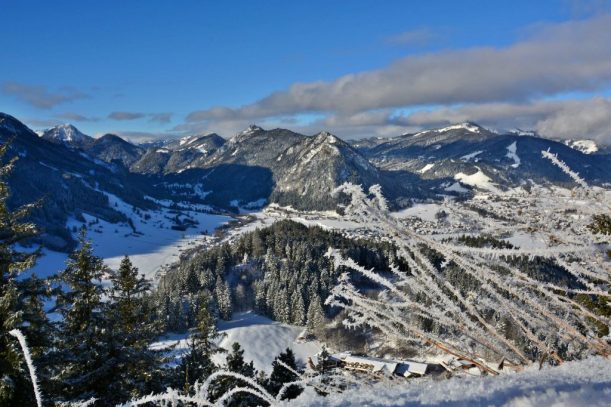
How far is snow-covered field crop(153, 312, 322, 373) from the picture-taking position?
67.3m

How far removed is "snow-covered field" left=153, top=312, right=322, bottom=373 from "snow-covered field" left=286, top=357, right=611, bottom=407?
64.9 meters

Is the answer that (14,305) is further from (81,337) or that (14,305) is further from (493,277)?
(493,277)

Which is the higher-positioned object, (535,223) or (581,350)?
(535,223)

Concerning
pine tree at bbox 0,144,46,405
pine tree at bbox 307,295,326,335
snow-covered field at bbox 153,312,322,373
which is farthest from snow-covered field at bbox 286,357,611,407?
pine tree at bbox 307,295,326,335

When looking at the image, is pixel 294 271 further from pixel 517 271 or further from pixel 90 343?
pixel 517 271

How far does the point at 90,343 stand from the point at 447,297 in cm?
1189

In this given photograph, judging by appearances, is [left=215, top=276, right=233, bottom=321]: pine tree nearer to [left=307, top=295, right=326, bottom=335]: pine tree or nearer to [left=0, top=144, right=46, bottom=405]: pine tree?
[left=307, top=295, right=326, bottom=335]: pine tree

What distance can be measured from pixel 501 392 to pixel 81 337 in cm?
1195

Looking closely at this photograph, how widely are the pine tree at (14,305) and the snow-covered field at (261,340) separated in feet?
186

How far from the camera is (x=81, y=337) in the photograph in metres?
11.4

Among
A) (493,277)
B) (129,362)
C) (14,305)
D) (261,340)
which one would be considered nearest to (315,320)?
(261,340)

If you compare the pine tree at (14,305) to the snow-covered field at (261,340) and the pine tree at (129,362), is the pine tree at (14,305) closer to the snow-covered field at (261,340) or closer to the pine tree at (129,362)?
the pine tree at (129,362)

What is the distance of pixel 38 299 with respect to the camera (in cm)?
1021

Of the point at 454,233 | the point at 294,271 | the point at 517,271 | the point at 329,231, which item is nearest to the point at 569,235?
the point at 517,271
